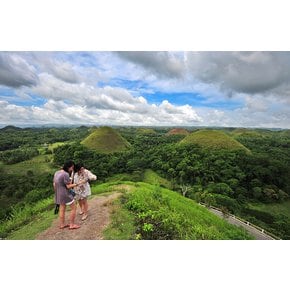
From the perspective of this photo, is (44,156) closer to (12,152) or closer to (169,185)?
(12,152)

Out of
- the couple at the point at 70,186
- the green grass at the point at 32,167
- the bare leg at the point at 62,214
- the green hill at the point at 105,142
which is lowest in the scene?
the green grass at the point at 32,167

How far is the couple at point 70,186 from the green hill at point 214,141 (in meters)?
21.5

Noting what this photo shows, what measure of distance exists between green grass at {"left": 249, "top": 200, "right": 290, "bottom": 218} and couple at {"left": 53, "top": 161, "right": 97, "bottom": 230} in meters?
13.3

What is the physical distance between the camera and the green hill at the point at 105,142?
24047 millimetres

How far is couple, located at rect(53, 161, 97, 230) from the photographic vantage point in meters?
2.72

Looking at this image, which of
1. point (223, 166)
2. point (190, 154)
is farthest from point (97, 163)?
point (223, 166)

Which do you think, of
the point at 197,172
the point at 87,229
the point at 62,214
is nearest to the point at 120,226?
the point at 87,229

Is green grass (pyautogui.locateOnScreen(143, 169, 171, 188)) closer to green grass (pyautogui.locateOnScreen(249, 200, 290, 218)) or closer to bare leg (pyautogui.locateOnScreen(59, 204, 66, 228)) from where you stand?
green grass (pyautogui.locateOnScreen(249, 200, 290, 218))

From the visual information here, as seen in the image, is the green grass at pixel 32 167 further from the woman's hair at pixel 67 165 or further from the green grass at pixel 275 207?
the woman's hair at pixel 67 165

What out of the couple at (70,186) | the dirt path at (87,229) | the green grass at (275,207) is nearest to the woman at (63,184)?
the couple at (70,186)

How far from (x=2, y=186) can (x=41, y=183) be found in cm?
310

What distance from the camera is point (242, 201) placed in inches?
532

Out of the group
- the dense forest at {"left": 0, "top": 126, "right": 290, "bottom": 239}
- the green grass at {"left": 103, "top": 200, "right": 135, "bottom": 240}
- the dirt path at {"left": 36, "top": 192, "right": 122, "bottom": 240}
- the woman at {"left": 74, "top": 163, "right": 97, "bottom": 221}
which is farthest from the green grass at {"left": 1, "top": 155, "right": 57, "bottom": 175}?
the woman at {"left": 74, "top": 163, "right": 97, "bottom": 221}

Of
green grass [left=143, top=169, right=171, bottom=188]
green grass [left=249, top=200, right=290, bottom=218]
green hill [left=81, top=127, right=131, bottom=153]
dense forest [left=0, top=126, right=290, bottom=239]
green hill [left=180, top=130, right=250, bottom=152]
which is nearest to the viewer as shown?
dense forest [left=0, top=126, right=290, bottom=239]
